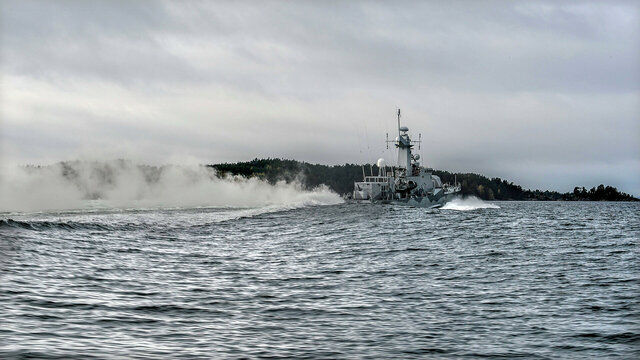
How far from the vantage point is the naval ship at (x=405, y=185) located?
12481 cm

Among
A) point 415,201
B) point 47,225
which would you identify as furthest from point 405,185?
point 47,225

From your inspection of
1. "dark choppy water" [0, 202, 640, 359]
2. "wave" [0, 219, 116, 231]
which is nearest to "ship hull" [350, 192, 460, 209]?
"wave" [0, 219, 116, 231]

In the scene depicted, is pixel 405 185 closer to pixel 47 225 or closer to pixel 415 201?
pixel 415 201

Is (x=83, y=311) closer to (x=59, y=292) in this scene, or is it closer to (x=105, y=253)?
(x=59, y=292)

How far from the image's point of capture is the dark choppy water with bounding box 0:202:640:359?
15.2 metres

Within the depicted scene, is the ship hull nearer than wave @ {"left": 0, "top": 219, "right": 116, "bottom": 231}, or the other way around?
wave @ {"left": 0, "top": 219, "right": 116, "bottom": 231}

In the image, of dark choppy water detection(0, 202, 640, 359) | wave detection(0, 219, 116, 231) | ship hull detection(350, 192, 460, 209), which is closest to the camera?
dark choppy water detection(0, 202, 640, 359)

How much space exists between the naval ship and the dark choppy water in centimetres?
7957

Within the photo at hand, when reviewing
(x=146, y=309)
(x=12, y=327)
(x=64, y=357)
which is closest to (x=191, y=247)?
(x=146, y=309)

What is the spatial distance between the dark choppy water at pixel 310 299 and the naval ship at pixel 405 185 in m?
79.6

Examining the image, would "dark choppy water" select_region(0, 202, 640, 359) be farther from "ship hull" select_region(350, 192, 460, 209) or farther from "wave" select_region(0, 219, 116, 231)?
"ship hull" select_region(350, 192, 460, 209)

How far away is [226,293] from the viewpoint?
23.0 metres

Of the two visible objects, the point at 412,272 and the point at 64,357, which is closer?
the point at 64,357

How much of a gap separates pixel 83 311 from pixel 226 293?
5.93 meters
